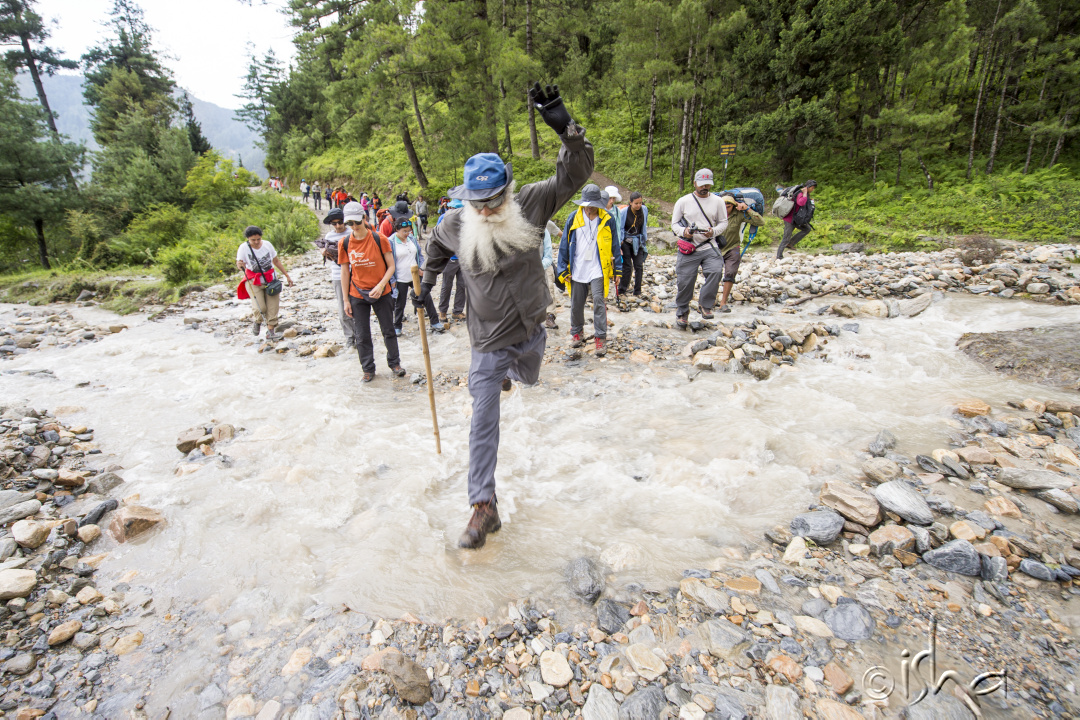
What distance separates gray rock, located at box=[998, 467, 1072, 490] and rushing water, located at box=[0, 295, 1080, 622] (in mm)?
619

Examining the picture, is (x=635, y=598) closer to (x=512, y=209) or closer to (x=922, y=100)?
(x=512, y=209)

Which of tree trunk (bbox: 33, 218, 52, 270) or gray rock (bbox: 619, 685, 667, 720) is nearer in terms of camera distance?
gray rock (bbox: 619, 685, 667, 720)

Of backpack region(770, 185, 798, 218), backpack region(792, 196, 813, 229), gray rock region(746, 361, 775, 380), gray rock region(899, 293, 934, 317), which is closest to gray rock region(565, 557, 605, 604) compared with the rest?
gray rock region(746, 361, 775, 380)

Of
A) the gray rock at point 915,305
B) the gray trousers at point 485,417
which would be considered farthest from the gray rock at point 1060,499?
the gray rock at point 915,305

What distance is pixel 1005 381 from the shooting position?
513cm

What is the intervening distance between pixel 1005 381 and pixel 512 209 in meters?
5.72

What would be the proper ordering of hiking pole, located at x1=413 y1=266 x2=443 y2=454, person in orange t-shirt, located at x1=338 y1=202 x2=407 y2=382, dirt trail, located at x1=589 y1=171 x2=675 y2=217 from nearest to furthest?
1. hiking pole, located at x1=413 y1=266 x2=443 y2=454
2. person in orange t-shirt, located at x1=338 y1=202 x2=407 y2=382
3. dirt trail, located at x1=589 y1=171 x2=675 y2=217

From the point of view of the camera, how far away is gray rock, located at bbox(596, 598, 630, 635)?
8.32ft

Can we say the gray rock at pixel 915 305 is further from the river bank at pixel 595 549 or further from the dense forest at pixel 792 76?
the dense forest at pixel 792 76

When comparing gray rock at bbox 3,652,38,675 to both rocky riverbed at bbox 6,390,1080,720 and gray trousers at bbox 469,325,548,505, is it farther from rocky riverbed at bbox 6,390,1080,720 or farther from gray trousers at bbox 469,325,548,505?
gray trousers at bbox 469,325,548,505

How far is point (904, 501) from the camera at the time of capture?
314 centimetres

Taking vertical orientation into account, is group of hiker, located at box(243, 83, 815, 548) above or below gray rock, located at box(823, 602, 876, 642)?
above

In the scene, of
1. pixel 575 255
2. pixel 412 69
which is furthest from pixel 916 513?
pixel 412 69

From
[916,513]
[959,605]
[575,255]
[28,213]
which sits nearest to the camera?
[959,605]
